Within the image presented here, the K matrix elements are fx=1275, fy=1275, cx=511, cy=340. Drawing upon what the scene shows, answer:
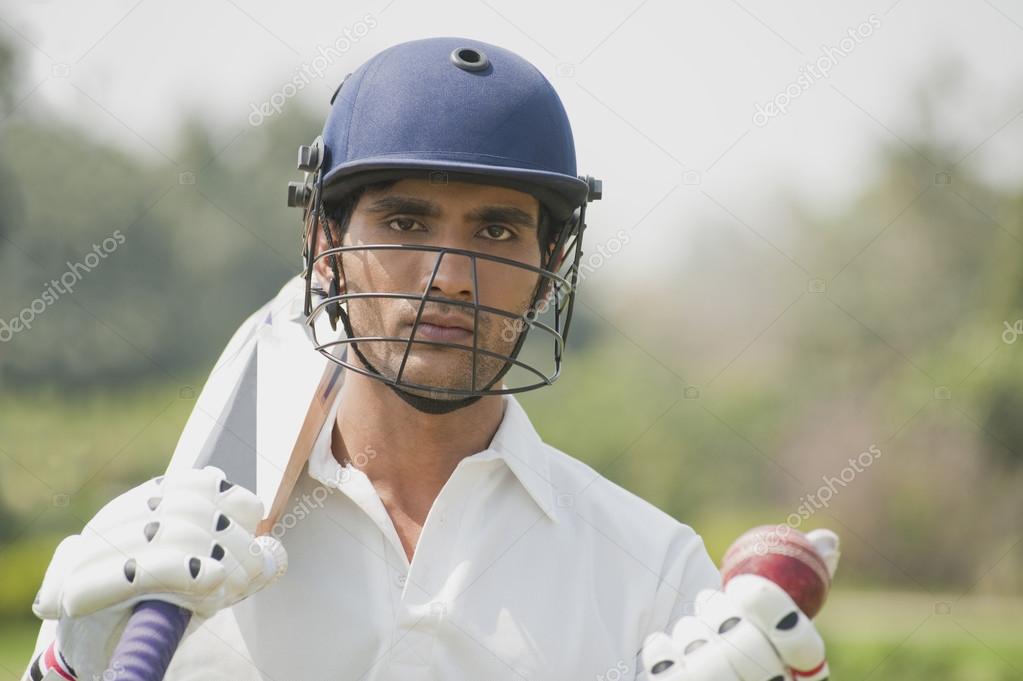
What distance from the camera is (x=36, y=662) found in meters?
2.38

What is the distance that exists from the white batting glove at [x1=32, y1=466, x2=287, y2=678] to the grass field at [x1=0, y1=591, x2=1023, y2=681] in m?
9.18

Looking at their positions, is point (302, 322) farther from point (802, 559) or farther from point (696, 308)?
point (696, 308)

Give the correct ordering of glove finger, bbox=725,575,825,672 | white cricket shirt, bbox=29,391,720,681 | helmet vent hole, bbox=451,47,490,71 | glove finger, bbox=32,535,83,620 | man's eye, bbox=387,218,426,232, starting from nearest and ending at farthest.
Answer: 1. glove finger, bbox=725,575,825,672
2. glove finger, bbox=32,535,83,620
3. white cricket shirt, bbox=29,391,720,681
4. man's eye, bbox=387,218,426,232
5. helmet vent hole, bbox=451,47,490,71

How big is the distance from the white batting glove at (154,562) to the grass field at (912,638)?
9181 millimetres

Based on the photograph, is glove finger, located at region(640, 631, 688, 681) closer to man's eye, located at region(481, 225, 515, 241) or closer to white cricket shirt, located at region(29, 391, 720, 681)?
white cricket shirt, located at region(29, 391, 720, 681)

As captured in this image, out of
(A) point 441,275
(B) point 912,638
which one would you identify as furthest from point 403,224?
(B) point 912,638

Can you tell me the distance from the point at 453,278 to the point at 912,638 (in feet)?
37.8

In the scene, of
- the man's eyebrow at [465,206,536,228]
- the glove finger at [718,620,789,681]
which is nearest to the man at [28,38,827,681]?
the man's eyebrow at [465,206,536,228]

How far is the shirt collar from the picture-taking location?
2.82 meters

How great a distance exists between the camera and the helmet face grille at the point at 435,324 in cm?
272

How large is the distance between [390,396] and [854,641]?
441 inches

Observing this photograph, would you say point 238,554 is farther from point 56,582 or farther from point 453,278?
point 453,278

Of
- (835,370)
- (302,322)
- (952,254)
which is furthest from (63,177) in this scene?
(302,322)

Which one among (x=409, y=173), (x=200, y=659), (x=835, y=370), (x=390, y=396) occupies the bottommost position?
(x=835, y=370)
